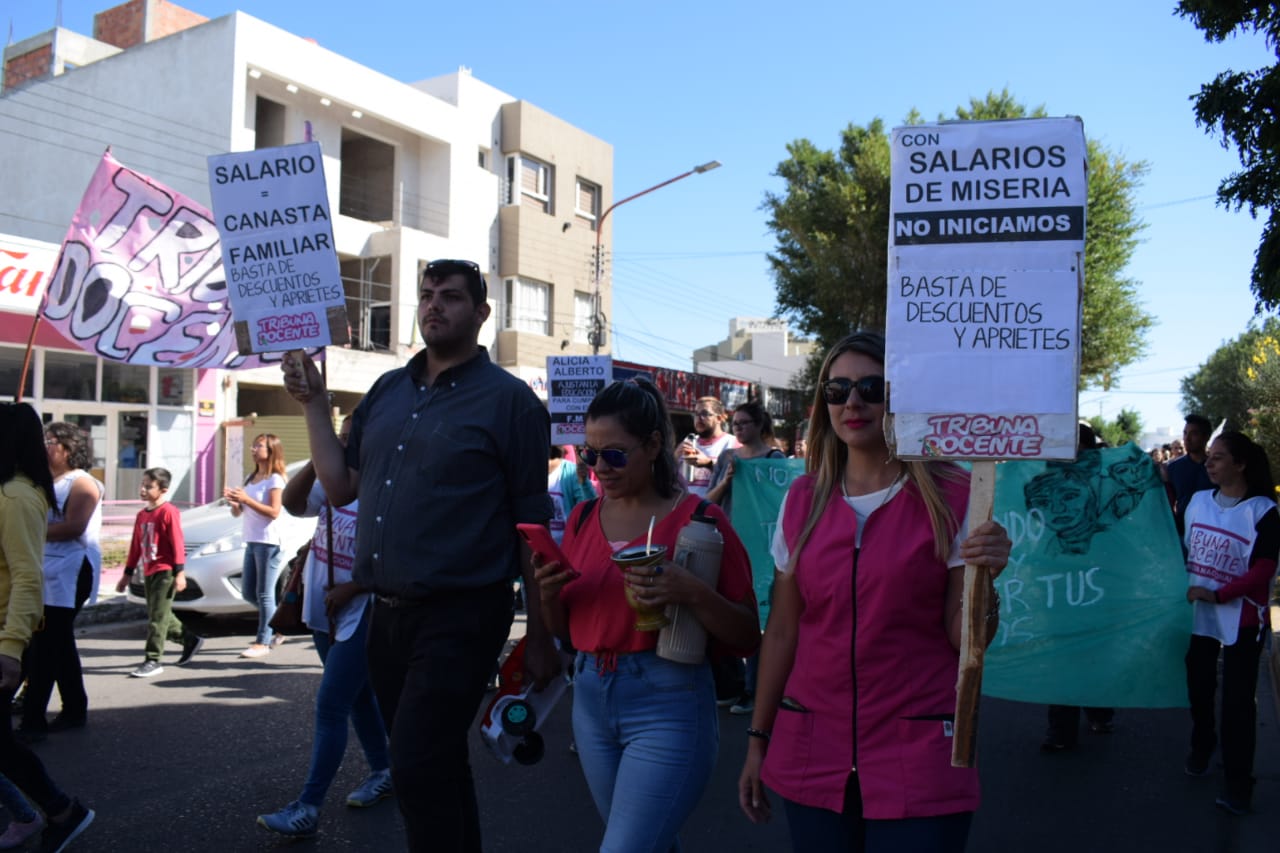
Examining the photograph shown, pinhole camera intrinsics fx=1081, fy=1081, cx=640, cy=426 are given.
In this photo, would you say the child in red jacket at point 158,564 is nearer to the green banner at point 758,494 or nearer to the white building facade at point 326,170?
the green banner at point 758,494

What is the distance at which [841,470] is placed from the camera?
9.25 feet

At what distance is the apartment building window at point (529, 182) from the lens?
3030 cm

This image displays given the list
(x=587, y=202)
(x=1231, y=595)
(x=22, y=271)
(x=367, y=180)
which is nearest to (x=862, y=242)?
(x=587, y=202)

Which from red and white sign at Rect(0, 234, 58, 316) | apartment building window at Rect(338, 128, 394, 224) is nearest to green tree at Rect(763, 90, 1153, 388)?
apartment building window at Rect(338, 128, 394, 224)

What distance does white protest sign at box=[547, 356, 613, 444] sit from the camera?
9391mm

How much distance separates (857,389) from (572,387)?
271 inches

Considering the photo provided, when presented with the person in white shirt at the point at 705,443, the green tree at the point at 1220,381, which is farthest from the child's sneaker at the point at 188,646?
the green tree at the point at 1220,381

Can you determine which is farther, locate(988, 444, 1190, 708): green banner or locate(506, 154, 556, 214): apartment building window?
locate(506, 154, 556, 214): apartment building window

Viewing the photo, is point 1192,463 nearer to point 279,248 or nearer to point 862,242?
point 279,248

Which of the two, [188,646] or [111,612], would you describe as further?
[111,612]

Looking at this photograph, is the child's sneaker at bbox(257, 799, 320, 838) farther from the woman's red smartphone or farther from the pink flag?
the pink flag

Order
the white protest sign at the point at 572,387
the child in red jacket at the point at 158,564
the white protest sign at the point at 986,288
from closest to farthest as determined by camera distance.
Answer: the white protest sign at the point at 986,288 → the child in red jacket at the point at 158,564 → the white protest sign at the point at 572,387

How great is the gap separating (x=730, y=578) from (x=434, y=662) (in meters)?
0.98

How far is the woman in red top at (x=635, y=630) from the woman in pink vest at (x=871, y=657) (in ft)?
0.81
